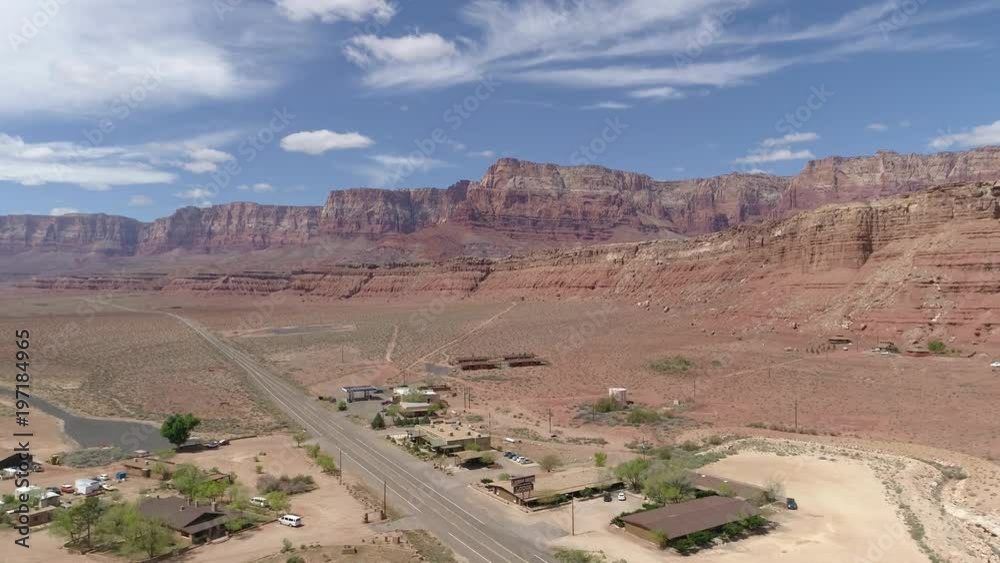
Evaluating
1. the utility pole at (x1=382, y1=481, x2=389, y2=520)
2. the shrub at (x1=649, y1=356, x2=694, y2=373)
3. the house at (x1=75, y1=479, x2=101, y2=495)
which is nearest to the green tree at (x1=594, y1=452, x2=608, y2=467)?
the utility pole at (x1=382, y1=481, x2=389, y2=520)

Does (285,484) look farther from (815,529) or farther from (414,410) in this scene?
(815,529)

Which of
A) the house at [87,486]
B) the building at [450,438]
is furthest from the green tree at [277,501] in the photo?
the building at [450,438]

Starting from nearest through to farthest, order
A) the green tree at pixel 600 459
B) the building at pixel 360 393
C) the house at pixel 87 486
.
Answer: the house at pixel 87 486 < the green tree at pixel 600 459 < the building at pixel 360 393

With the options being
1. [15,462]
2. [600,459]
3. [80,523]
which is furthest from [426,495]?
[15,462]

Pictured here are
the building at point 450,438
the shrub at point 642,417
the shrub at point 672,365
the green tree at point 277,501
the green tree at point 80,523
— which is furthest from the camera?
the shrub at point 672,365

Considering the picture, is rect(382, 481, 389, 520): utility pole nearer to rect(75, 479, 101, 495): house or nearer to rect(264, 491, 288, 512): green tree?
rect(264, 491, 288, 512): green tree

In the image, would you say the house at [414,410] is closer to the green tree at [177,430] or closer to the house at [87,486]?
the green tree at [177,430]
